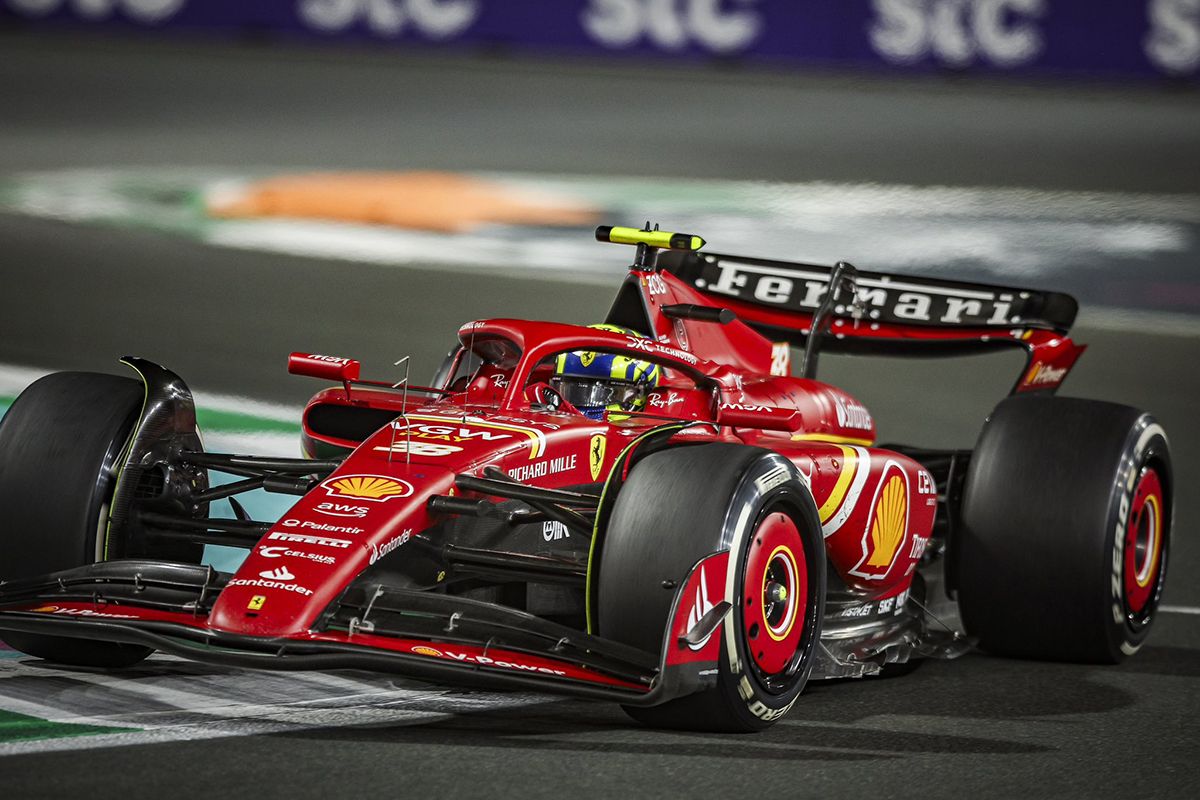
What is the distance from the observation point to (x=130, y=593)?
6391 millimetres

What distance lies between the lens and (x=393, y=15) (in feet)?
82.0

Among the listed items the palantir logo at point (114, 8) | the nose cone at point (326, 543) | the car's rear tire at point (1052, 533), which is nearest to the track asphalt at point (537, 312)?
the car's rear tire at point (1052, 533)

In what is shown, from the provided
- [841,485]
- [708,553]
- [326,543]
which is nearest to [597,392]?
[841,485]

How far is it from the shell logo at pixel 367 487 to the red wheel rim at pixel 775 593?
1170 millimetres

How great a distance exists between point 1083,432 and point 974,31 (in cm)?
1612

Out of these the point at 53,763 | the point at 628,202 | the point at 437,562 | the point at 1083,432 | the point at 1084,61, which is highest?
the point at 1084,61

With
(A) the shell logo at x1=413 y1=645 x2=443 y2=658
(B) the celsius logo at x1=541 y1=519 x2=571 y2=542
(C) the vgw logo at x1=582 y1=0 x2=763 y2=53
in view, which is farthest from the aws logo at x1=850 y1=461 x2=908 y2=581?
(C) the vgw logo at x1=582 y1=0 x2=763 y2=53

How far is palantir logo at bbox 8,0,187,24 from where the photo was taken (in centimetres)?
2488

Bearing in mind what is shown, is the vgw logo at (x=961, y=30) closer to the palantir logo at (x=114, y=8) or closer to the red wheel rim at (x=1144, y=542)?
the palantir logo at (x=114, y=8)

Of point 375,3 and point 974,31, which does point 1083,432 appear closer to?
point 974,31

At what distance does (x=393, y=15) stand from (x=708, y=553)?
19811 millimetres

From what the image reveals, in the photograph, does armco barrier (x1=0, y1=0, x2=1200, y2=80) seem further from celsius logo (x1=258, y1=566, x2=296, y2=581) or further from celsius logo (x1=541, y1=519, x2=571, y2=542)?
celsius logo (x1=258, y1=566, x2=296, y2=581)

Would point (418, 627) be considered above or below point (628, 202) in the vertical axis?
below

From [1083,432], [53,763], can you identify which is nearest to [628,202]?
[1083,432]
